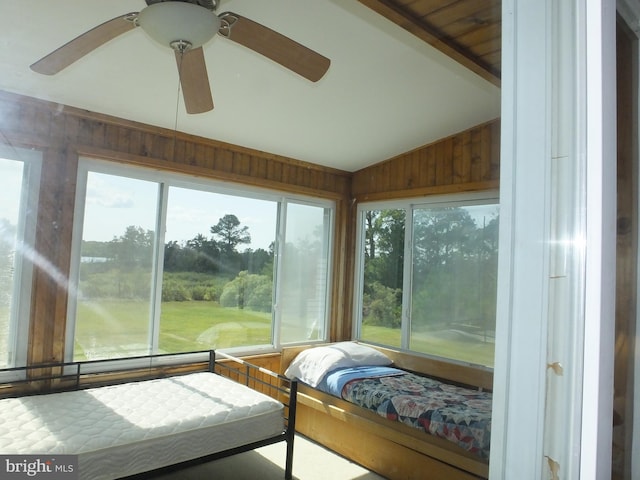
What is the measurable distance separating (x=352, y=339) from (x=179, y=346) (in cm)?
162

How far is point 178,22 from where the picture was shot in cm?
131

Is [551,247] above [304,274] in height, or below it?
above

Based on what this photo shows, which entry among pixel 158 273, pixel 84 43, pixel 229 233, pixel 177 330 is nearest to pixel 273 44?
pixel 84 43

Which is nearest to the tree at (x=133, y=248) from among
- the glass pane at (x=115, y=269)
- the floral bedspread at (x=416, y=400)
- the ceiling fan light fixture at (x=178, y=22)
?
the glass pane at (x=115, y=269)

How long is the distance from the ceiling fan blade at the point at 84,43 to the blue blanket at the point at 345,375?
93.8 inches

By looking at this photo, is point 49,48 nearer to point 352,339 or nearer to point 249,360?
point 249,360

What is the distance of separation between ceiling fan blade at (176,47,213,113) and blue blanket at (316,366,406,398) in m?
1.97

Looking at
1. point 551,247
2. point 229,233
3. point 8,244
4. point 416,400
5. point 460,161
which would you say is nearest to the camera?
point 551,247

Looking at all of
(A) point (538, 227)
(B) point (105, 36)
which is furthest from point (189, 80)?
(A) point (538, 227)

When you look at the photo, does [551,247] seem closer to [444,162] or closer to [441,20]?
[441,20]

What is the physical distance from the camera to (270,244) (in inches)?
144

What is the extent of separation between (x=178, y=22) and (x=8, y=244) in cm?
145

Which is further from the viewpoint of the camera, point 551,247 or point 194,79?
point 194,79

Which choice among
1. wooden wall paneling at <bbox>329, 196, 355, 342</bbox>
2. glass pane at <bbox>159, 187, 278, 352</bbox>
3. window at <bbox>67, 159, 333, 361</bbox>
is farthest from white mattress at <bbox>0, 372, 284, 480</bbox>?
wooden wall paneling at <bbox>329, 196, 355, 342</bbox>
